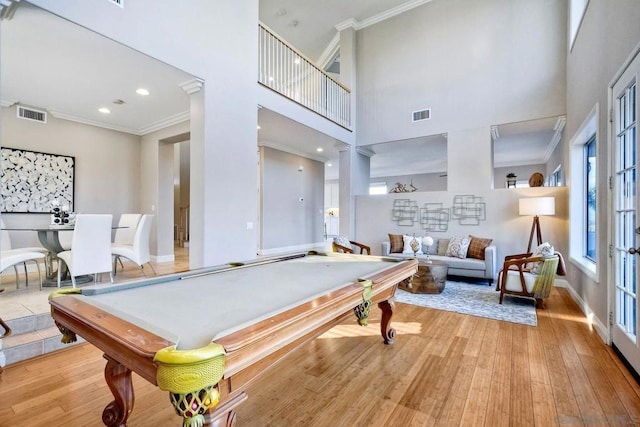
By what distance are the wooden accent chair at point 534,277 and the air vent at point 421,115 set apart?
3611 millimetres

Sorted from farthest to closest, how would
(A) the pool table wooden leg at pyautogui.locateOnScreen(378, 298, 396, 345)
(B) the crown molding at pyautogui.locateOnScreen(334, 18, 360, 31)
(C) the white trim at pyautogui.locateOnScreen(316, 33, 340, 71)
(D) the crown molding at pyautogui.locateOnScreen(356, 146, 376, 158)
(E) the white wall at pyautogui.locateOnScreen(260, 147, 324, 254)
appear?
(C) the white trim at pyautogui.locateOnScreen(316, 33, 340, 71) → (E) the white wall at pyautogui.locateOnScreen(260, 147, 324, 254) → (D) the crown molding at pyautogui.locateOnScreen(356, 146, 376, 158) → (B) the crown molding at pyautogui.locateOnScreen(334, 18, 360, 31) → (A) the pool table wooden leg at pyautogui.locateOnScreen(378, 298, 396, 345)

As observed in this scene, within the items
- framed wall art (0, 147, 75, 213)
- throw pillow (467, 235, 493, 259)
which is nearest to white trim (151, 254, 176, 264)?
framed wall art (0, 147, 75, 213)

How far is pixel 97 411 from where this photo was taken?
1.71 metres

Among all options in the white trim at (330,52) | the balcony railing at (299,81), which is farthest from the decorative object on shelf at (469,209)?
the white trim at (330,52)

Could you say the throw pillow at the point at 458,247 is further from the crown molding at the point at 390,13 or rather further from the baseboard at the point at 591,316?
the crown molding at the point at 390,13

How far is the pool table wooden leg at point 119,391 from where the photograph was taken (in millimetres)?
1471

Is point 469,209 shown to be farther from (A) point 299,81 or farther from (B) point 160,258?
(B) point 160,258

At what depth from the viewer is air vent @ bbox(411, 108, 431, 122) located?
620 centimetres

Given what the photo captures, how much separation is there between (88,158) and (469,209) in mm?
7114

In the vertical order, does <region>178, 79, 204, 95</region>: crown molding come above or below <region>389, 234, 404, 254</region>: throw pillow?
above

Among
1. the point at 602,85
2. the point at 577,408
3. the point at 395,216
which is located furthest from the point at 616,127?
the point at 395,216

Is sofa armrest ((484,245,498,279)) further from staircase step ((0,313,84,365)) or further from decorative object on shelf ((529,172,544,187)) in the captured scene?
staircase step ((0,313,84,365))

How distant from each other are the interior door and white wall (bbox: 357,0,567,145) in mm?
3138

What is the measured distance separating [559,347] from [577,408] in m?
0.99
